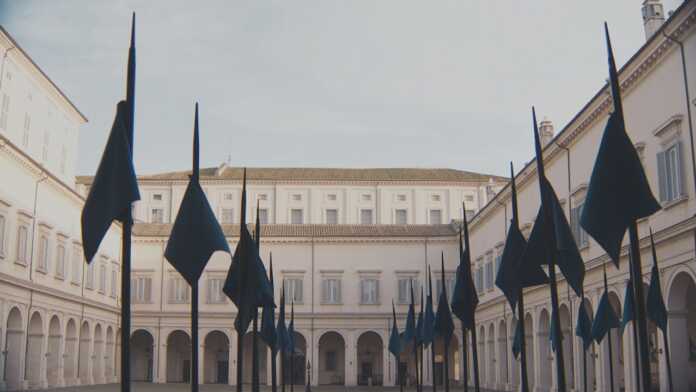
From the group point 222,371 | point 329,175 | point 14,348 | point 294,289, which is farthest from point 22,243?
point 329,175

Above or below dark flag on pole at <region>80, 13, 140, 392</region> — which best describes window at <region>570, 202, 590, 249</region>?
above

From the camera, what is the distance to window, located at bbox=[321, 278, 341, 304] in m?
52.2

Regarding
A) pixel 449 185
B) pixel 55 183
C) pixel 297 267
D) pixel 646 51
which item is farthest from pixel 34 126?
pixel 449 185

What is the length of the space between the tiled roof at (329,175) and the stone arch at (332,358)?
16.2m

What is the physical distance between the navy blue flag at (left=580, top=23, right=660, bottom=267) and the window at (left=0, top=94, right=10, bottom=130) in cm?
3110

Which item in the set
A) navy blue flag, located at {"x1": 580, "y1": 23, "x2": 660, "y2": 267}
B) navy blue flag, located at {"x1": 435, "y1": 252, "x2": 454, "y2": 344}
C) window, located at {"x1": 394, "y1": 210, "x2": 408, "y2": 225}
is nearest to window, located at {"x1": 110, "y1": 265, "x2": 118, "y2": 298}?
window, located at {"x1": 394, "y1": 210, "x2": 408, "y2": 225}

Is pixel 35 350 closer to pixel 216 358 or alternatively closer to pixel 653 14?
pixel 216 358

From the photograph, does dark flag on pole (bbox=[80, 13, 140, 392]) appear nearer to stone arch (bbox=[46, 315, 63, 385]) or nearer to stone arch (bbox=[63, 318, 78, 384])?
stone arch (bbox=[46, 315, 63, 385])

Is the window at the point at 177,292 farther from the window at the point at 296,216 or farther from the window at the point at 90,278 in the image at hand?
the window at the point at 296,216

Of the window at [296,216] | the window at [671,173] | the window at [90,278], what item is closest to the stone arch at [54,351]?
the window at [90,278]

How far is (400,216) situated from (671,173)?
148 ft

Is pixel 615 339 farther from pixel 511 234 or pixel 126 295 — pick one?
pixel 126 295

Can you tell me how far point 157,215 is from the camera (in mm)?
65250

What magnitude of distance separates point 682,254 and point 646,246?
210cm
